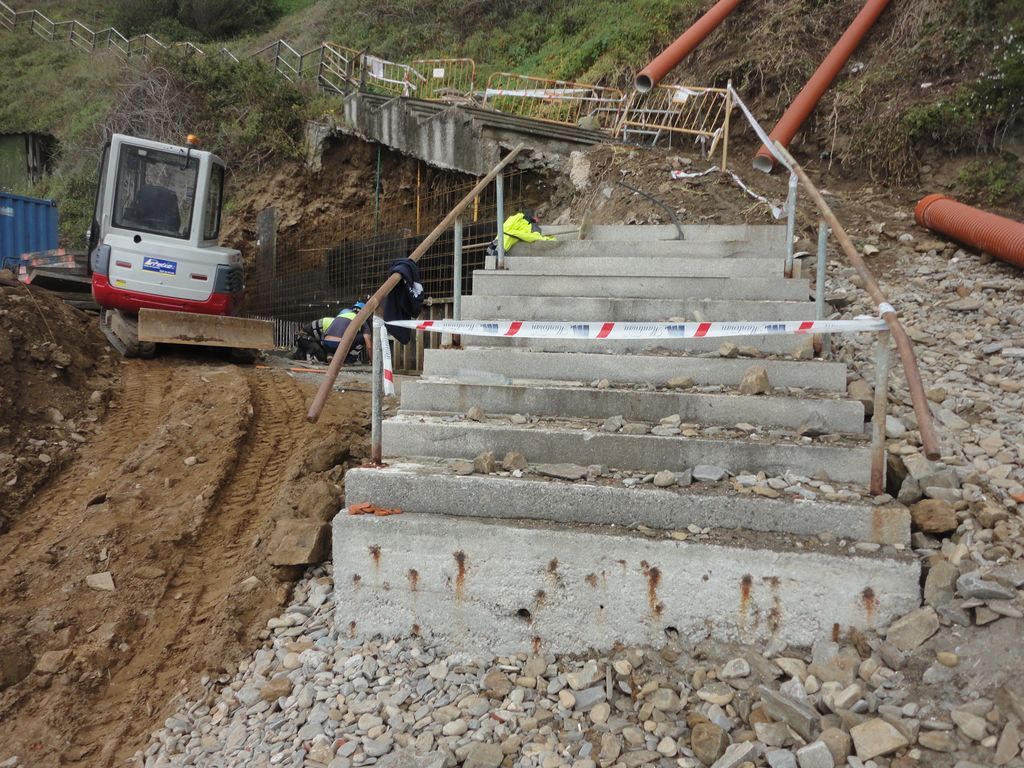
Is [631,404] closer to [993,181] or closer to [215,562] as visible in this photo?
[215,562]

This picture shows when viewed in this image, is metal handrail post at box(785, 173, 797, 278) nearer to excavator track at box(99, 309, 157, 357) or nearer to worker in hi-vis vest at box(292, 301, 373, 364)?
worker in hi-vis vest at box(292, 301, 373, 364)

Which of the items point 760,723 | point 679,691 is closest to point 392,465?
point 679,691

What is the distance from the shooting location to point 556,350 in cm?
490

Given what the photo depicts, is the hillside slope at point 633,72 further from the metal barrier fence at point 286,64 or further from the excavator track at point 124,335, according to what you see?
the excavator track at point 124,335

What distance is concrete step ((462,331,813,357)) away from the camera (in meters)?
4.59

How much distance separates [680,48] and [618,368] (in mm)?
8277

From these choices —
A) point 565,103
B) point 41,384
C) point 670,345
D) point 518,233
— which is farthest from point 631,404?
point 565,103

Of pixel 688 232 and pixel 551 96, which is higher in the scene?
pixel 551 96

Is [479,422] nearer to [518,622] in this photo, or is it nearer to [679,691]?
[518,622]

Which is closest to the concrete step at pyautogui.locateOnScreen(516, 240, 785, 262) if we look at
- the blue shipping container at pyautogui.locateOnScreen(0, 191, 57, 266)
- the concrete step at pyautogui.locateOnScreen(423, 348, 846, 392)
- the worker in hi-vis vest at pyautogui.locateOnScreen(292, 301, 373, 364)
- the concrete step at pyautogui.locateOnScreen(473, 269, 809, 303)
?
the concrete step at pyautogui.locateOnScreen(473, 269, 809, 303)

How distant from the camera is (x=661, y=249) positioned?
6.11m

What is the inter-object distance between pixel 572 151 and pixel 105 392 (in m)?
6.97

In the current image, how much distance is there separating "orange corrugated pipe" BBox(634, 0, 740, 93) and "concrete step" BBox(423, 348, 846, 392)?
6.96 m

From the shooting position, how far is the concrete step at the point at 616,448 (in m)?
3.50
